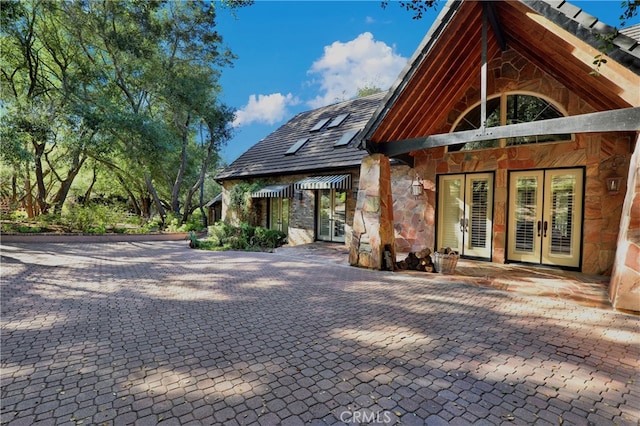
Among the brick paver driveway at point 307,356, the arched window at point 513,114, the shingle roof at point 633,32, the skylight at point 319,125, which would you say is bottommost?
the brick paver driveway at point 307,356

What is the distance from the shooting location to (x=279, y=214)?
18.1 meters

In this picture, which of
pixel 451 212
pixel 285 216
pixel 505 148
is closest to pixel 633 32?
pixel 505 148

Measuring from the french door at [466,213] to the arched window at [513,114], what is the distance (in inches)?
49.1

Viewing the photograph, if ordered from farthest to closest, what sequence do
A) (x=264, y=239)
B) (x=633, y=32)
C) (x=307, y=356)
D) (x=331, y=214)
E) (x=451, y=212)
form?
(x=331, y=214), (x=264, y=239), (x=451, y=212), (x=633, y=32), (x=307, y=356)

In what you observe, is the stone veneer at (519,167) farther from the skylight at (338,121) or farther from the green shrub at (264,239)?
the green shrub at (264,239)

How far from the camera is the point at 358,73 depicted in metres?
30.5

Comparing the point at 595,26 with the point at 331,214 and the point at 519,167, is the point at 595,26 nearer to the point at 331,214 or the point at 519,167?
the point at 519,167

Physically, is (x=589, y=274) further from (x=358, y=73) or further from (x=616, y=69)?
(x=358, y=73)

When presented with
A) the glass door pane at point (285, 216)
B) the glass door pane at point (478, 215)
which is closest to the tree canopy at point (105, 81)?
the glass door pane at point (285, 216)

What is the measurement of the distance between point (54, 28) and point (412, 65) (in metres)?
20.6

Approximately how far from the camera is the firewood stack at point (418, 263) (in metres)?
9.45

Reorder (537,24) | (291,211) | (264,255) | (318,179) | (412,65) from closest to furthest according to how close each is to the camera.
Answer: (537,24), (412,65), (264,255), (318,179), (291,211)

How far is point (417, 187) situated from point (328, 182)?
3.75m

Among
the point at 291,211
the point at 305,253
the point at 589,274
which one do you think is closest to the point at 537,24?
the point at 589,274
